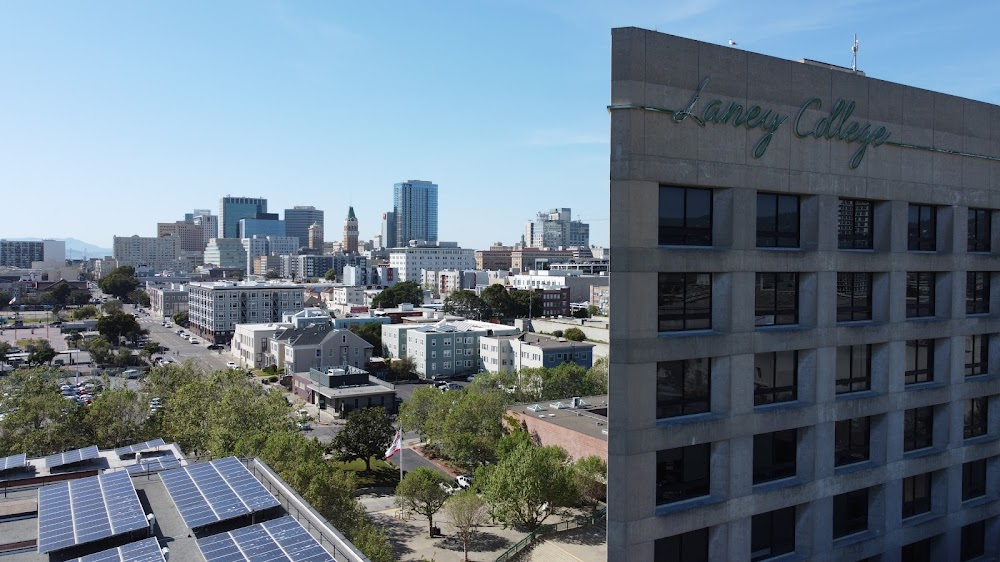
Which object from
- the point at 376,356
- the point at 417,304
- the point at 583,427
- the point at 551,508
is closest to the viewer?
the point at 551,508

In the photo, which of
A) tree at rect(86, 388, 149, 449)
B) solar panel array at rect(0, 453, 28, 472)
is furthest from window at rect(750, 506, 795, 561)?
tree at rect(86, 388, 149, 449)

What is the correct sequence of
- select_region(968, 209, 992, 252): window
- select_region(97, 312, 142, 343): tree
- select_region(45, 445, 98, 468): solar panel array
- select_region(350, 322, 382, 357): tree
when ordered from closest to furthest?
select_region(968, 209, 992, 252): window, select_region(45, 445, 98, 468): solar panel array, select_region(350, 322, 382, 357): tree, select_region(97, 312, 142, 343): tree

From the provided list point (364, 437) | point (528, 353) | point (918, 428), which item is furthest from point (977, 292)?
point (528, 353)

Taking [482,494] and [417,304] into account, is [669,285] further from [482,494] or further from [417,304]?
[417,304]

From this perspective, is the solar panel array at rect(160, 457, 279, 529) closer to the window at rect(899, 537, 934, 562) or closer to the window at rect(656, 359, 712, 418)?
the window at rect(656, 359, 712, 418)

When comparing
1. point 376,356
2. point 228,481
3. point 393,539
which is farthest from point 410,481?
point 376,356

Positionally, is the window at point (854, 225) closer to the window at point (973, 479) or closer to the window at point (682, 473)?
the window at point (682, 473)
